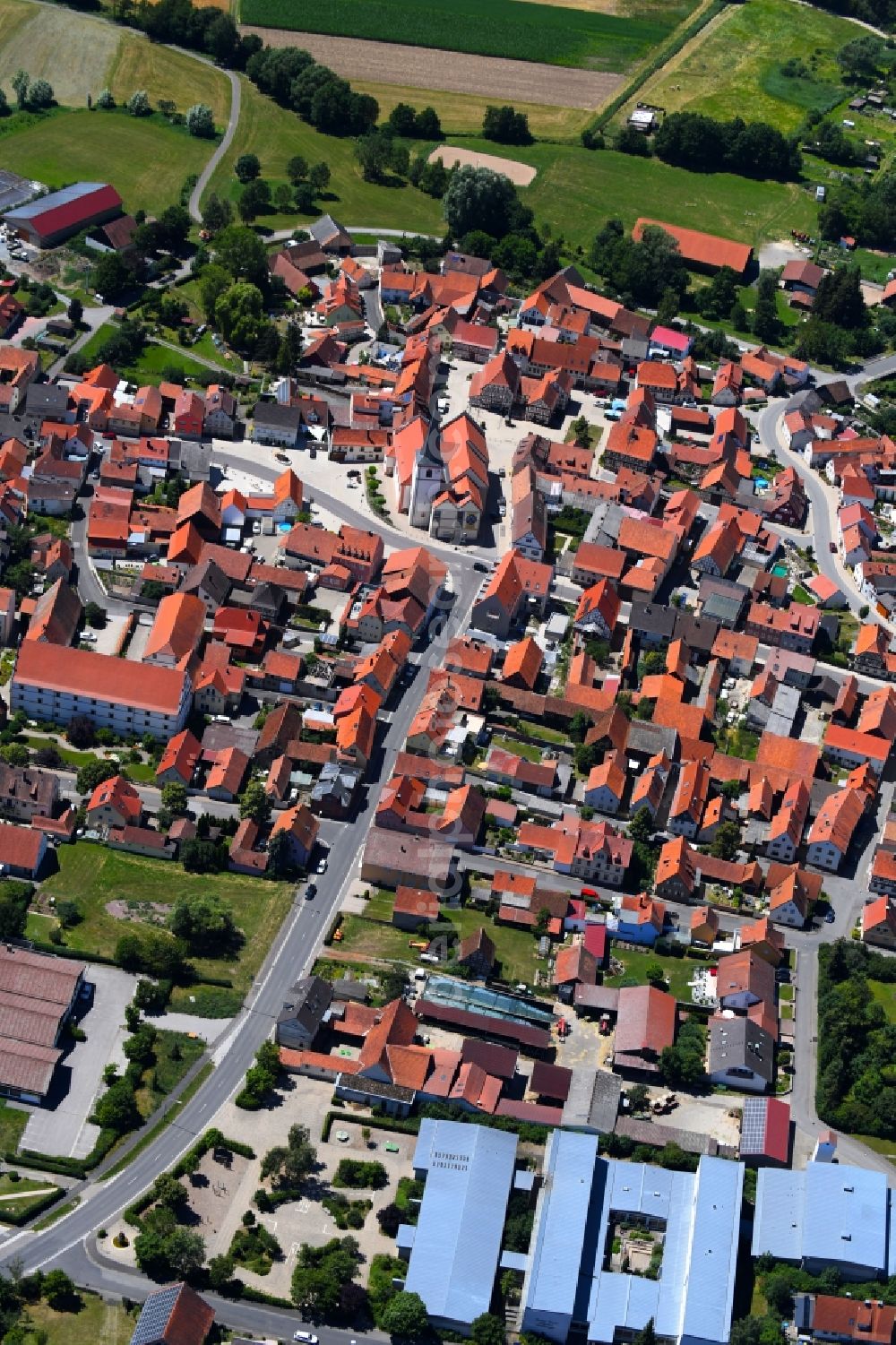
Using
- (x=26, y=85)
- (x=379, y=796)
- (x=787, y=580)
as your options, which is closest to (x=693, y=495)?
(x=787, y=580)

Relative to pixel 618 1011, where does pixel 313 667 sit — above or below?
above

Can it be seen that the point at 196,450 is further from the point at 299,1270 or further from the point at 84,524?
the point at 299,1270

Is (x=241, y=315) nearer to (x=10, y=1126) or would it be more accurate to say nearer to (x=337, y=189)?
(x=337, y=189)

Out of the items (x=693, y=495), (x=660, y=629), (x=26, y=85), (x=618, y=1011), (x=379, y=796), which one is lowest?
(x=618, y=1011)

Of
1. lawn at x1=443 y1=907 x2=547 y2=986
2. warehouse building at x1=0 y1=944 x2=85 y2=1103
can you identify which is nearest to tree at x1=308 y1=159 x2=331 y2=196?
lawn at x1=443 y1=907 x2=547 y2=986

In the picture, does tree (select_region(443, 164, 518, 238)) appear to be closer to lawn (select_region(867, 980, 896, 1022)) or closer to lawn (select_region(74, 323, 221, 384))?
lawn (select_region(74, 323, 221, 384))
